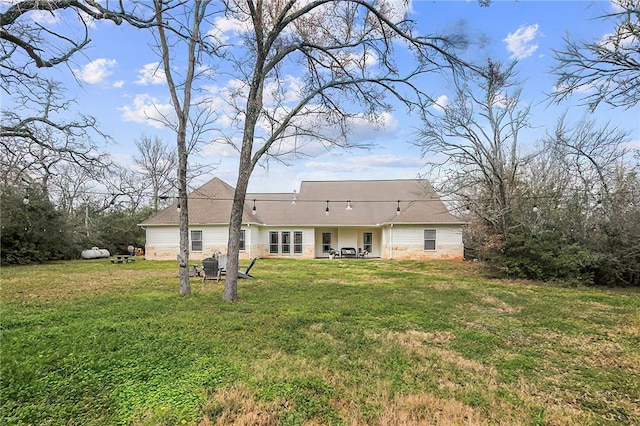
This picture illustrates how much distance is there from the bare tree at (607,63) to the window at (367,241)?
19.2 metres

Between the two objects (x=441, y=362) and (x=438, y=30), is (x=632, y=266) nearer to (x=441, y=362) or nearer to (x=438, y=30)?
(x=438, y=30)

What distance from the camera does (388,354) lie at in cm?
469

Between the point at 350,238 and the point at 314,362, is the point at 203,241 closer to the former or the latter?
the point at 350,238

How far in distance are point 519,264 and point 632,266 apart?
11.3ft

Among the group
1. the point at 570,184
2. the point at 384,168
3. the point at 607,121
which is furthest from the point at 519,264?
the point at 384,168

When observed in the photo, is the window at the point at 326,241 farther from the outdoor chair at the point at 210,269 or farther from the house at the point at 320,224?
the outdoor chair at the point at 210,269

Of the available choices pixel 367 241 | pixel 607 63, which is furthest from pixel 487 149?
pixel 367 241

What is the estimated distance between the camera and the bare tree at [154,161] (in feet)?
100

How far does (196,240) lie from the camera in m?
21.9

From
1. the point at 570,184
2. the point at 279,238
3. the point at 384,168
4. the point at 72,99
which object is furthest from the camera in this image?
the point at 384,168

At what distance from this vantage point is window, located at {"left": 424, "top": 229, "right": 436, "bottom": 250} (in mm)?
22375

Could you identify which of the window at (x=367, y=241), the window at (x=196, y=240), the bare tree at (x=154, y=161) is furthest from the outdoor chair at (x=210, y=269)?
the bare tree at (x=154, y=161)

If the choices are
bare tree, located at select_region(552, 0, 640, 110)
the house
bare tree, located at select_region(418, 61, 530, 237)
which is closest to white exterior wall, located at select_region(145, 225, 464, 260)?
the house

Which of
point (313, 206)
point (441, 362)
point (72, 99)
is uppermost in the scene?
point (72, 99)
